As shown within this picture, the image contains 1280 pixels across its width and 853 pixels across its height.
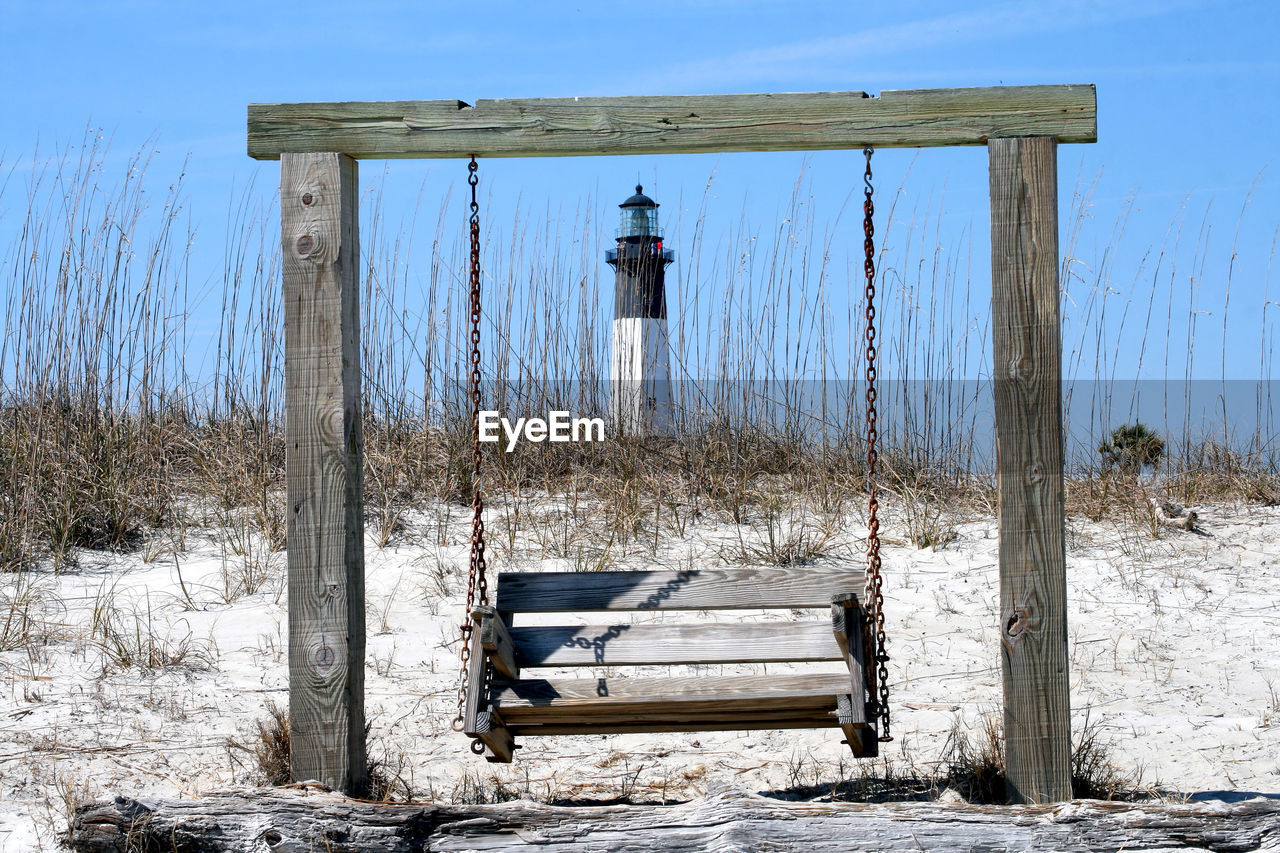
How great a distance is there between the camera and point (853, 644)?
2.14m

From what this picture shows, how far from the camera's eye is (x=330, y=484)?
7.59 feet

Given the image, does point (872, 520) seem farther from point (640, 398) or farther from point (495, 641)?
point (640, 398)

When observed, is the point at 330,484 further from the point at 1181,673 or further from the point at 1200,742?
the point at 1181,673

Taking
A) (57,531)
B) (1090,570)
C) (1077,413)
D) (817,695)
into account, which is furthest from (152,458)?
(1077,413)

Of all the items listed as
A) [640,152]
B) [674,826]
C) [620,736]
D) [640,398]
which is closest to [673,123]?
[640,152]

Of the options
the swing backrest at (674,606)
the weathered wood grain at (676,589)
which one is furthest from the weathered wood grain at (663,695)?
the weathered wood grain at (676,589)

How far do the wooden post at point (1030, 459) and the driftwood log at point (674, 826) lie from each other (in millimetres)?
263

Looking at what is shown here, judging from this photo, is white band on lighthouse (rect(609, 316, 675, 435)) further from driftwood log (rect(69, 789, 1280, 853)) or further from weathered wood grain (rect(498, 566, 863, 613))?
driftwood log (rect(69, 789, 1280, 853))

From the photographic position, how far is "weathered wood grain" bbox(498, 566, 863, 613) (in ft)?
8.10

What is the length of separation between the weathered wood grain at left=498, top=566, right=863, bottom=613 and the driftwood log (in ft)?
1.82

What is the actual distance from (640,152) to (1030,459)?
44.0 inches

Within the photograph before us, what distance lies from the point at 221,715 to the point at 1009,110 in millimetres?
2674

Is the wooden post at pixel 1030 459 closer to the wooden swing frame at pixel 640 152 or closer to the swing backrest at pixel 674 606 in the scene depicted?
the wooden swing frame at pixel 640 152

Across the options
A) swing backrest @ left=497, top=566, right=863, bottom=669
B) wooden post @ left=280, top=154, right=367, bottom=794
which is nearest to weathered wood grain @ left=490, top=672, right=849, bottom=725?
swing backrest @ left=497, top=566, right=863, bottom=669
